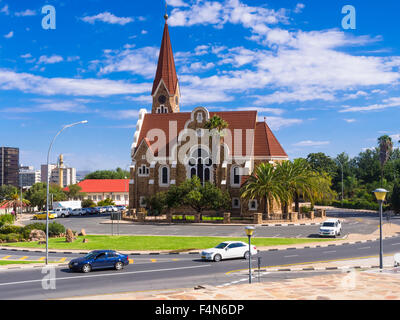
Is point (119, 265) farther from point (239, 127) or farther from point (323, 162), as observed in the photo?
point (323, 162)

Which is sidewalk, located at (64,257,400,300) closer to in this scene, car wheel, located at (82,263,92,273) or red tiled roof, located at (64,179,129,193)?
car wheel, located at (82,263,92,273)

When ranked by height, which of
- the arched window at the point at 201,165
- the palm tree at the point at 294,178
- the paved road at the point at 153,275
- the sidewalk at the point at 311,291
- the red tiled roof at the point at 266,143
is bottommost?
the paved road at the point at 153,275

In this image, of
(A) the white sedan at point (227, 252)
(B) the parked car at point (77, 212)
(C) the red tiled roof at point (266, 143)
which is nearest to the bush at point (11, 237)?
(A) the white sedan at point (227, 252)

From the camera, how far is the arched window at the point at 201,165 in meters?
61.7

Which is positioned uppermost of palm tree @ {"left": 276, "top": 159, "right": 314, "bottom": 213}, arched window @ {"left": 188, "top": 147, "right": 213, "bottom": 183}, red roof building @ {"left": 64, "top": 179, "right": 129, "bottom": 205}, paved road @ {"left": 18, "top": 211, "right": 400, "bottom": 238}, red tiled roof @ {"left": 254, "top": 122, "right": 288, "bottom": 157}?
red tiled roof @ {"left": 254, "top": 122, "right": 288, "bottom": 157}

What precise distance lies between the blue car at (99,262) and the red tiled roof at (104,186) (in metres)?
84.6

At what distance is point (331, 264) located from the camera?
23781 millimetres

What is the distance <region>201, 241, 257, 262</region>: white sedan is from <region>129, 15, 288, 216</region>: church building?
1189 inches

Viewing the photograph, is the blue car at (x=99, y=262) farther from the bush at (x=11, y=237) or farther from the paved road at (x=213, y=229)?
the bush at (x=11, y=237)

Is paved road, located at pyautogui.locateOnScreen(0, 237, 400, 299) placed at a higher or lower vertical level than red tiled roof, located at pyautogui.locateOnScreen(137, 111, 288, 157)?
lower

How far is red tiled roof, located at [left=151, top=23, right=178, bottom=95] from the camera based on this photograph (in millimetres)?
73250

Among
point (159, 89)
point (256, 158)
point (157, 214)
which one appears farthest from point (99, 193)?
point (256, 158)

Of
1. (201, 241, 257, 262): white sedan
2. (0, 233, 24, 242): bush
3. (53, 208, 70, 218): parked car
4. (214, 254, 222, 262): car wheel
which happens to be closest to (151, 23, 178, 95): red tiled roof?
(53, 208, 70, 218): parked car
